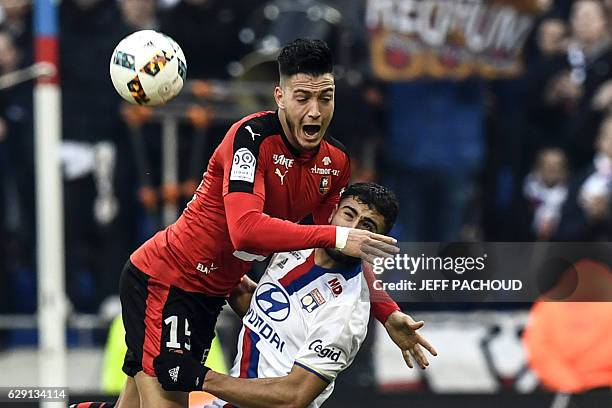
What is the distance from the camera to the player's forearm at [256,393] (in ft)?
19.5

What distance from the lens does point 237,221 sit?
5.83 metres

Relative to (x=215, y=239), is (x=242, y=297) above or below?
below

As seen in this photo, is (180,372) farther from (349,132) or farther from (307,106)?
(349,132)

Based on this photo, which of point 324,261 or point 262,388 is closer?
point 262,388

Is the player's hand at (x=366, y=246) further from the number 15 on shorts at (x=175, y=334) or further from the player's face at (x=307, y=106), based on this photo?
the number 15 on shorts at (x=175, y=334)

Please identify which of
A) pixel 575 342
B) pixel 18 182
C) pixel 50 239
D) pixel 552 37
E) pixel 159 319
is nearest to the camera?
pixel 159 319

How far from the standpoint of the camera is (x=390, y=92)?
10242mm

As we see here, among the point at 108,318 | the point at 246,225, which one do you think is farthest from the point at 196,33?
the point at 246,225

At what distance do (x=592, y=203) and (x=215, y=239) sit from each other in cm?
433

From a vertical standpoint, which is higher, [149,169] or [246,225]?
[246,225]

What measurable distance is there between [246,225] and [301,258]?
0.57 m

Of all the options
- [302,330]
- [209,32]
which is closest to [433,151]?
[209,32]

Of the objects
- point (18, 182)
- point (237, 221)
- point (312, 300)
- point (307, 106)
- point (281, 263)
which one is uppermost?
point (307, 106)

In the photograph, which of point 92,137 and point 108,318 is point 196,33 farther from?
point 108,318
